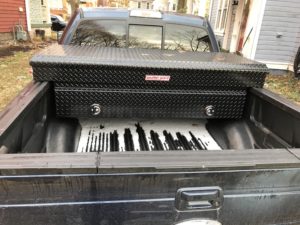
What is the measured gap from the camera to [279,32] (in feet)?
31.2

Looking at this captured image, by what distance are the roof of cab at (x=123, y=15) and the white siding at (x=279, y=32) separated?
6.68 m

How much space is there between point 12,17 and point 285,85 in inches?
500

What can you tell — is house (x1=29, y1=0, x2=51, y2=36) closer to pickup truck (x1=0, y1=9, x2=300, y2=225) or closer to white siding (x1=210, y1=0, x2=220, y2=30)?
white siding (x1=210, y1=0, x2=220, y2=30)

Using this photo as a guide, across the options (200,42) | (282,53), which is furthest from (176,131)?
(282,53)

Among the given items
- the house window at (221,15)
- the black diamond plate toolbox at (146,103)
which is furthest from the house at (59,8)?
the black diamond plate toolbox at (146,103)

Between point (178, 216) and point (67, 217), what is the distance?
1.40 feet

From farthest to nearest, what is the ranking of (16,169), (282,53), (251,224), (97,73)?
(282,53), (97,73), (251,224), (16,169)

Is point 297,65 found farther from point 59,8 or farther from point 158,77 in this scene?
point 59,8

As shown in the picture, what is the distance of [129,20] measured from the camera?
3.48 metres

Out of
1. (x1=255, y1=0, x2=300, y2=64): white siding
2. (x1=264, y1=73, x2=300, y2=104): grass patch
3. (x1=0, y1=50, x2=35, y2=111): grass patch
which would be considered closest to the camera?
(x1=0, y1=50, x2=35, y2=111): grass patch

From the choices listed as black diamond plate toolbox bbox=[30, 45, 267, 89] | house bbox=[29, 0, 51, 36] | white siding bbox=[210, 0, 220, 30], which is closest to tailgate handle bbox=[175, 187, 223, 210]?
black diamond plate toolbox bbox=[30, 45, 267, 89]

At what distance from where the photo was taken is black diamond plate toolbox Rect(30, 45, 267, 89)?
2.13 metres

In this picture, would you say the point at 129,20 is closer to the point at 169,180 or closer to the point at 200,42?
the point at 200,42

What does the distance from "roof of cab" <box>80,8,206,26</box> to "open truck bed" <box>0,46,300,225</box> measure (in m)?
1.35
